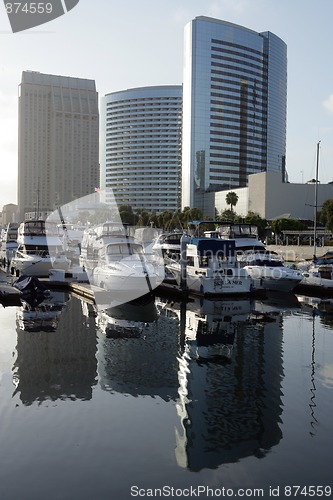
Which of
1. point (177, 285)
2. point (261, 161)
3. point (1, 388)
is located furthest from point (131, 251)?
point (261, 161)

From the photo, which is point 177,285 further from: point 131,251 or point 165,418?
point 165,418

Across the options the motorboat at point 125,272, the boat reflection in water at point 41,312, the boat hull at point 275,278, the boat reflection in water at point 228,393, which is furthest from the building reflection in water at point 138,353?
the boat hull at point 275,278

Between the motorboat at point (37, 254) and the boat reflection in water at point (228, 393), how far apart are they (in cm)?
1838

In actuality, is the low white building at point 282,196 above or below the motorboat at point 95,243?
above

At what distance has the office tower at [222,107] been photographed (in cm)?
15338

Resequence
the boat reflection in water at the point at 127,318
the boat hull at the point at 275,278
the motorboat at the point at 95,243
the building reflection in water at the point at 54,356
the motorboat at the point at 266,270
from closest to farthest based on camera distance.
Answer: the building reflection in water at the point at 54,356
the boat reflection in water at the point at 127,318
the boat hull at the point at 275,278
the motorboat at the point at 266,270
the motorboat at the point at 95,243

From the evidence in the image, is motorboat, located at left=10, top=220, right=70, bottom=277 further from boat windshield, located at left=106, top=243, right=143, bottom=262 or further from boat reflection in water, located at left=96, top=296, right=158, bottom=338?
boat reflection in water, located at left=96, top=296, right=158, bottom=338

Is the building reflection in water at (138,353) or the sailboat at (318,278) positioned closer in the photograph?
the building reflection in water at (138,353)

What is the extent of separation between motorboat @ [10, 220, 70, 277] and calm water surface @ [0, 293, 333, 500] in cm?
1519

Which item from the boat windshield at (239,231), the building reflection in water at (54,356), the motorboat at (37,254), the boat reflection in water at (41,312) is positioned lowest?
the boat reflection in water at (41,312)

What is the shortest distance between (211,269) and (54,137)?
528 ft

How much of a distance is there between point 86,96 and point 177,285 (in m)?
168

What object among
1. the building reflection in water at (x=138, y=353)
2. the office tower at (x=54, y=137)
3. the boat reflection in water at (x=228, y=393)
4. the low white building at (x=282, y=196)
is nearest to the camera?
the boat reflection in water at (x=228, y=393)

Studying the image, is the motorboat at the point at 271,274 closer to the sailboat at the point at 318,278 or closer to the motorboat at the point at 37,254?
the sailboat at the point at 318,278
